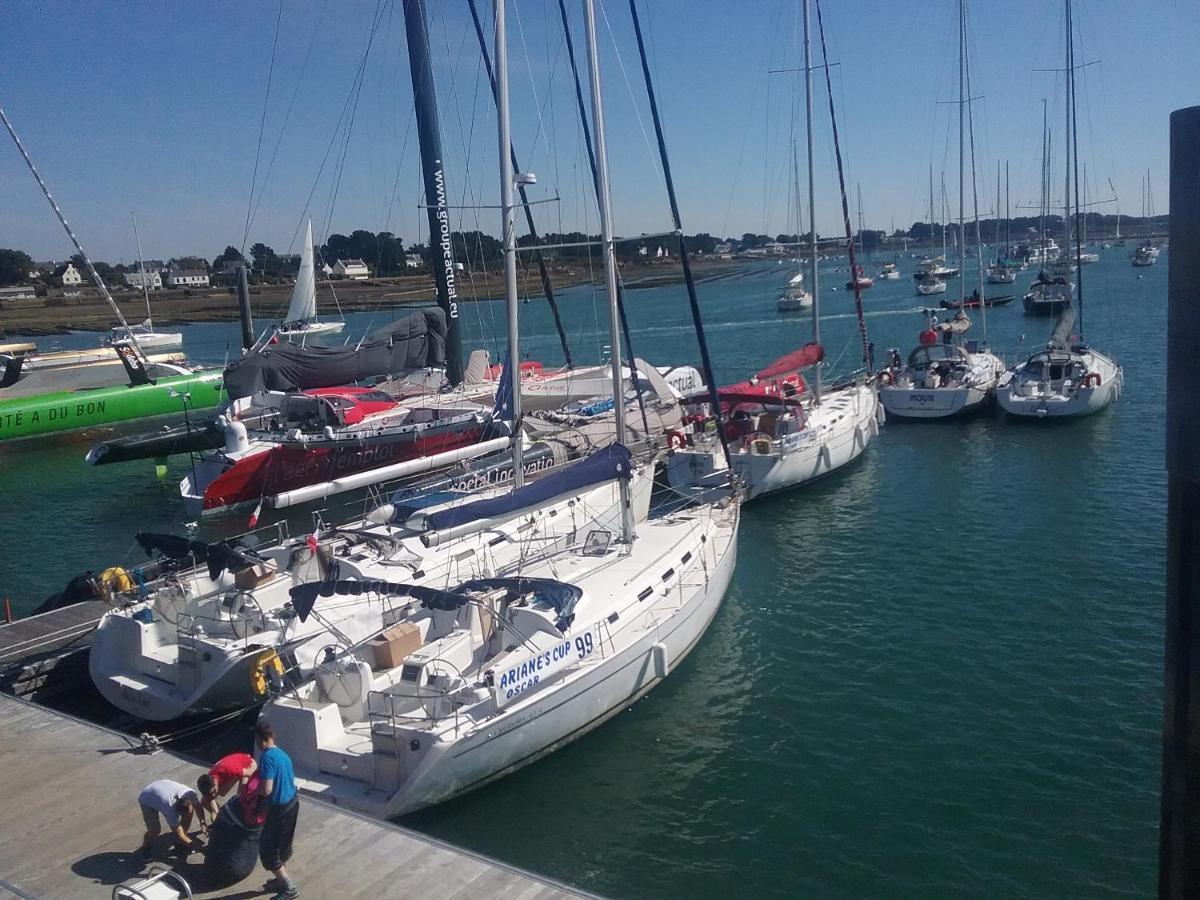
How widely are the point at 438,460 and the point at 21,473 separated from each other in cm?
1944

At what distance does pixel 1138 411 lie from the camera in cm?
3438

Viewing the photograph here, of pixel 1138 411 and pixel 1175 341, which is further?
pixel 1138 411

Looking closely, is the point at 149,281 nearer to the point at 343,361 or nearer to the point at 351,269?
the point at 351,269

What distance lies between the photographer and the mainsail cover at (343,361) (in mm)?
30828

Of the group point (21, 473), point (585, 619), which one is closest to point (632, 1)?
point (585, 619)

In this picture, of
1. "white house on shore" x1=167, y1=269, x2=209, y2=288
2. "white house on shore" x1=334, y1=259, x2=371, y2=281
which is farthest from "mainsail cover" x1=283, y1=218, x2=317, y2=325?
"white house on shore" x1=167, y1=269, x2=209, y2=288

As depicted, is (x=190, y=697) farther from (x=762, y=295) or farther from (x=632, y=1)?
(x=762, y=295)

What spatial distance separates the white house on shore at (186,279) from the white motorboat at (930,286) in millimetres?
126125

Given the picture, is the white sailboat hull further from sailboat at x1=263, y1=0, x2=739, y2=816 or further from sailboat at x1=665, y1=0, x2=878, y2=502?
sailboat at x1=263, y1=0, x2=739, y2=816

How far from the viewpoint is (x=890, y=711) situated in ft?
46.0

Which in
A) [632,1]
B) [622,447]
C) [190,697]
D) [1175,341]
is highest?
[632,1]

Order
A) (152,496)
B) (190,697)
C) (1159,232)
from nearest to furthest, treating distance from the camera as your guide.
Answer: (190,697) < (152,496) < (1159,232)

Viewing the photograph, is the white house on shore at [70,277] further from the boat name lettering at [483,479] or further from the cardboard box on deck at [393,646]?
the cardboard box on deck at [393,646]

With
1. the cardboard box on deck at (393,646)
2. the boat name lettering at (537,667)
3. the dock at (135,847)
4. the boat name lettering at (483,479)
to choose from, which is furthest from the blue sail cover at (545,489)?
the dock at (135,847)
